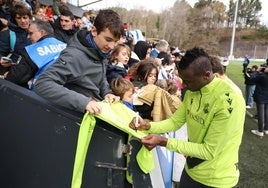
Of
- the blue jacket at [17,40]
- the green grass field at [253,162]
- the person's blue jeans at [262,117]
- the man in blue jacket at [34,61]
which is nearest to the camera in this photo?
the man in blue jacket at [34,61]

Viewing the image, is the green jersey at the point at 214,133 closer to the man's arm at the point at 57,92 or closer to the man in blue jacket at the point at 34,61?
the man's arm at the point at 57,92

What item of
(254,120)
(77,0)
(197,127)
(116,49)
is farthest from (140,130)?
(77,0)


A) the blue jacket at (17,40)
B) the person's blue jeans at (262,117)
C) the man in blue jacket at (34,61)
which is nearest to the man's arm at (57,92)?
the man in blue jacket at (34,61)

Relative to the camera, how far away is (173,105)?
377 cm

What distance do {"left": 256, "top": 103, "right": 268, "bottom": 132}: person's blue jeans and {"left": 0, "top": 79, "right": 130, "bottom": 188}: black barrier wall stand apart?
256 inches

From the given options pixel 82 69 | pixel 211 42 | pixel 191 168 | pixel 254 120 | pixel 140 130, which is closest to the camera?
pixel 82 69

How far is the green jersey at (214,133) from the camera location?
216cm

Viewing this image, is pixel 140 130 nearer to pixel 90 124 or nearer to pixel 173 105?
pixel 90 124

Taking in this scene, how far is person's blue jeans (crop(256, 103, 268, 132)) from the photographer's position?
7.66 metres

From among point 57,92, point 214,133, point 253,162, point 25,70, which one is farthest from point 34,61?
point 253,162

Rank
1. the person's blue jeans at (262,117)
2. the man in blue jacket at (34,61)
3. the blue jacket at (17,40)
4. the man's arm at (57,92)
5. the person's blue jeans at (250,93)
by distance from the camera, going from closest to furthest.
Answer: the man's arm at (57,92), the man in blue jacket at (34,61), the blue jacket at (17,40), the person's blue jeans at (262,117), the person's blue jeans at (250,93)

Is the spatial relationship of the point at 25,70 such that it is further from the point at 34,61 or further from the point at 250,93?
the point at 250,93

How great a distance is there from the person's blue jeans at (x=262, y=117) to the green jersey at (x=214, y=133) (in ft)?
18.7

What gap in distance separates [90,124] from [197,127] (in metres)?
0.90
